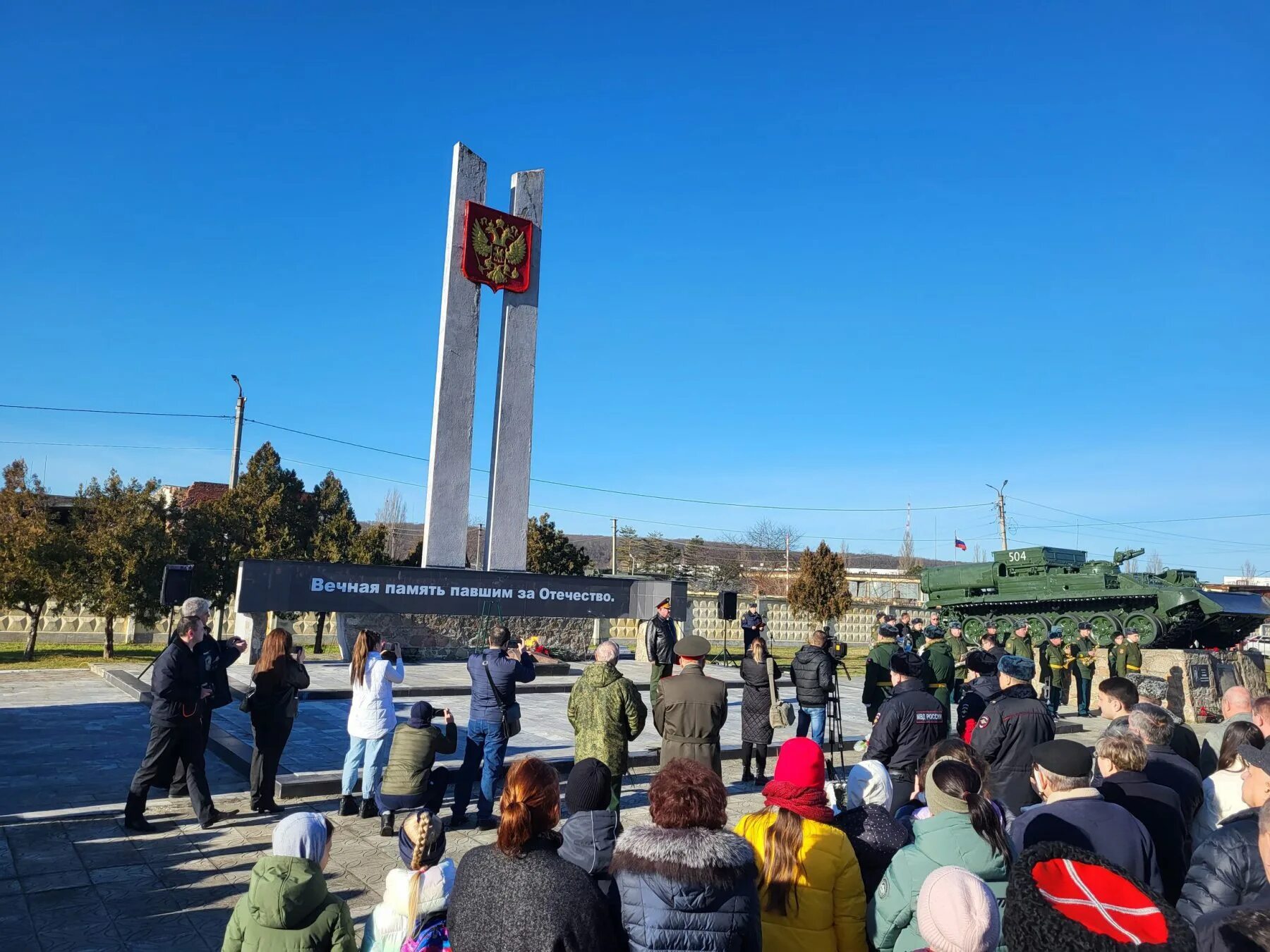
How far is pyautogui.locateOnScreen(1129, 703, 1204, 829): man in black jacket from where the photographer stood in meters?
4.29

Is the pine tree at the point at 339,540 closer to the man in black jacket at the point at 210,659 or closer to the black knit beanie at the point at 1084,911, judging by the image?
the man in black jacket at the point at 210,659

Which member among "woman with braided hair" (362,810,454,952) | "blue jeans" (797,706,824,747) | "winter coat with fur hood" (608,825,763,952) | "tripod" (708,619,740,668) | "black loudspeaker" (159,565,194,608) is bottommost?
"tripod" (708,619,740,668)

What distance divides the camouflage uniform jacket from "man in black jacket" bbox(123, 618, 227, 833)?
9.42 ft

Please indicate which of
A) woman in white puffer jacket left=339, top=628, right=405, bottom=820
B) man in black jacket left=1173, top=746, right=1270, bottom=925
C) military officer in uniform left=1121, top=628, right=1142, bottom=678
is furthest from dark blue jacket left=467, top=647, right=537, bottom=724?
military officer in uniform left=1121, top=628, right=1142, bottom=678

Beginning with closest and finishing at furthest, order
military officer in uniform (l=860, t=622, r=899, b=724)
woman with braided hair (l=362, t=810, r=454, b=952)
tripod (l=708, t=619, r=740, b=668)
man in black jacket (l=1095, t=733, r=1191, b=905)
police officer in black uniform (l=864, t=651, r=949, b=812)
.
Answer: woman with braided hair (l=362, t=810, r=454, b=952) → man in black jacket (l=1095, t=733, r=1191, b=905) → police officer in black uniform (l=864, t=651, r=949, b=812) → military officer in uniform (l=860, t=622, r=899, b=724) → tripod (l=708, t=619, r=740, b=668)

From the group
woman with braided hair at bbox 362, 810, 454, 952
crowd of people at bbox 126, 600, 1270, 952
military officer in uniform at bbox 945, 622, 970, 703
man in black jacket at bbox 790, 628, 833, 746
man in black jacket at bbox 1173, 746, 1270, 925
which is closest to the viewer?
crowd of people at bbox 126, 600, 1270, 952

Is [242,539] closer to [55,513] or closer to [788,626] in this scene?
[55,513]

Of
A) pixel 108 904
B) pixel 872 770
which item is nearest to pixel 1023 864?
pixel 872 770

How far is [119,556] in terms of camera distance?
18.1 meters

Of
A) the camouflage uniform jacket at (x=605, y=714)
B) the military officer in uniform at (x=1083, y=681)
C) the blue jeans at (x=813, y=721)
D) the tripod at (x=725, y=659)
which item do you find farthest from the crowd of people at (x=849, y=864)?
the tripod at (x=725, y=659)

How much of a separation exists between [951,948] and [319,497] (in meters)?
26.9

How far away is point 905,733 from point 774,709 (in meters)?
2.90

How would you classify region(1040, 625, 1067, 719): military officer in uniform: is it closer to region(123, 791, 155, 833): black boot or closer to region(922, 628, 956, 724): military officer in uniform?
region(922, 628, 956, 724): military officer in uniform

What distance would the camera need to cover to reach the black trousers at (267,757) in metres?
6.63
